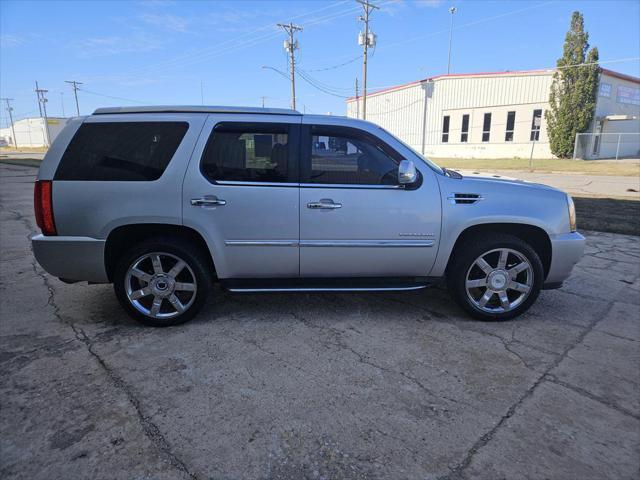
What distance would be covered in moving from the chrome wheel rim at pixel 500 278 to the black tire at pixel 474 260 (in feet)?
0.08

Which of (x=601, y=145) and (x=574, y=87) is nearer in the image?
(x=574, y=87)

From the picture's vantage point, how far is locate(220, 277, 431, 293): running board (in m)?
3.79

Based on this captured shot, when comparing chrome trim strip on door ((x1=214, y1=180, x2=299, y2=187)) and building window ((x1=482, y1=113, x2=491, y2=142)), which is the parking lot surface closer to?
chrome trim strip on door ((x1=214, y1=180, x2=299, y2=187))

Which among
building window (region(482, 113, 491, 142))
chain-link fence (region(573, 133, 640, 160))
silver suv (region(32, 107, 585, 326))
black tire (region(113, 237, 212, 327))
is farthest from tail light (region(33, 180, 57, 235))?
building window (region(482, 113, 491, 142))

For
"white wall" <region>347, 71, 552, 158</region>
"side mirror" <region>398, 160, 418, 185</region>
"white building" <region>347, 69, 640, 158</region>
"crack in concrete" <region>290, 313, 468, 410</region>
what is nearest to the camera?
"crack in concrete" <region>290, 313, 468, 410</region>

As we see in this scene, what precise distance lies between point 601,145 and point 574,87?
5605 mm

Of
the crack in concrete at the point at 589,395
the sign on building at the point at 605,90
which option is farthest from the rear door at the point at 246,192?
the sign on building at the point at 605,90

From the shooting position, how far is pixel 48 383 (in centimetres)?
288

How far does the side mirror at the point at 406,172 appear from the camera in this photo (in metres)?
3.50

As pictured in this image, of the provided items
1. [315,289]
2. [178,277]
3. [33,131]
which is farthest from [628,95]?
[33,131]

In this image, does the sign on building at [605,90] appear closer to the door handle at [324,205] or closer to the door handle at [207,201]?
the door handle at [324,205]

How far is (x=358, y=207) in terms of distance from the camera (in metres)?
3.67

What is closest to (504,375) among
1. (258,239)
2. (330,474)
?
(330,474)

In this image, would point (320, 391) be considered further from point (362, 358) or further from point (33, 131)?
point (33, 131)
